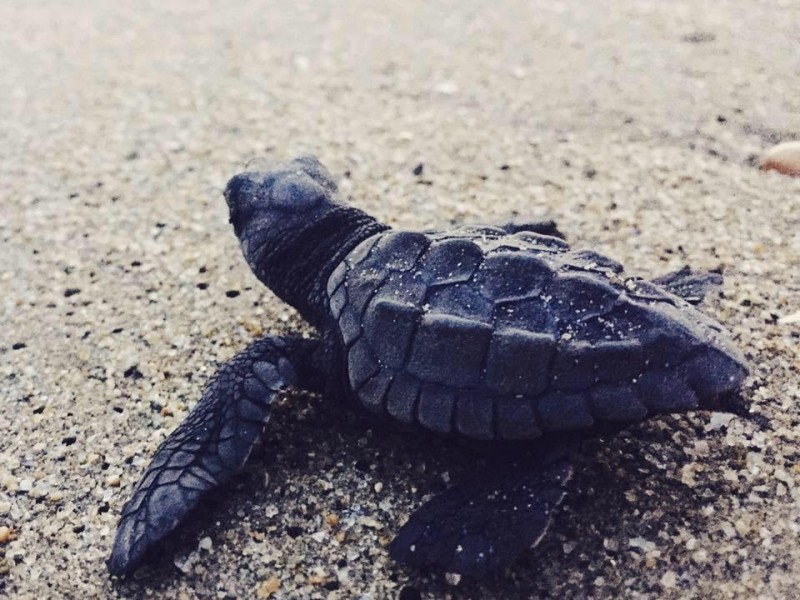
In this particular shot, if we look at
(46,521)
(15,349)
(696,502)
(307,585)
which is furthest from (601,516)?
(15,349)

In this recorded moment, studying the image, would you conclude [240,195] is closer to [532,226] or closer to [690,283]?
[532,226]

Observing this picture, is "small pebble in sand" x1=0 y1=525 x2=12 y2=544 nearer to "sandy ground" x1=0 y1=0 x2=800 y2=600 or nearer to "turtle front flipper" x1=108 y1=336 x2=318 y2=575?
"sandy ground" x1=0 y1=0 x2=800 y2=600

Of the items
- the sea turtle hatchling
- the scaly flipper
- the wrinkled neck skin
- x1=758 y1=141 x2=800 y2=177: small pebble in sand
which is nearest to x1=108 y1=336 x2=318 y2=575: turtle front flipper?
the sea turtle hatchling

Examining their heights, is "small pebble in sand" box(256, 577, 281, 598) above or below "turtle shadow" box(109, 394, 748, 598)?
below

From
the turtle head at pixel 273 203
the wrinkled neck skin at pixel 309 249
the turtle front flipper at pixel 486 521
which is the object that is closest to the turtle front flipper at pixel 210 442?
the wrinkled neck skin at pixel 309 249

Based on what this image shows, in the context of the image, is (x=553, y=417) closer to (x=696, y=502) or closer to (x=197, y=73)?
(x=696, y=502)

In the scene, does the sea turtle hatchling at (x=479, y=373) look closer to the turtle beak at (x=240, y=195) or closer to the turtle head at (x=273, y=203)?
the turtle head at (x=273, y=203)
